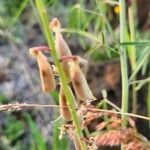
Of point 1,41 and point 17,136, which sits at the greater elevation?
point 1,41

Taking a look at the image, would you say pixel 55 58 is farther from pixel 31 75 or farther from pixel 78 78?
pixel 31 75

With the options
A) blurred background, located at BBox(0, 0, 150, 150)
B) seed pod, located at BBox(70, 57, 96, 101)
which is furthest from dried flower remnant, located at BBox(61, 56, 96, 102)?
blurred background, located at BBox(0, 0, 150, 150)

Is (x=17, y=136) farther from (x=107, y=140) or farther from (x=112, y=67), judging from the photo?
(x=107, y=140)

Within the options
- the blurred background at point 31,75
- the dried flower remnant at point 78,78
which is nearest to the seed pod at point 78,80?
the dried flower remnant at point 78,78

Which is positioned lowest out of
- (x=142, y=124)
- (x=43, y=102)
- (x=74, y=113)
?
(x=142, y=124)

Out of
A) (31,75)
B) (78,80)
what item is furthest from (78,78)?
(31,75)

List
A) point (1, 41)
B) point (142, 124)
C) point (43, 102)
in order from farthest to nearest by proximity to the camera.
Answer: point (1, 41) < point (142, 124) < point (43, 102)

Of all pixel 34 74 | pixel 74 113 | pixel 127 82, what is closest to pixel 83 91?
pixel 74 113

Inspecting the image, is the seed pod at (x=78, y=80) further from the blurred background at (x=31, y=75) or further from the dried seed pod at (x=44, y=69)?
the blurred background at (x=31, y=75)
